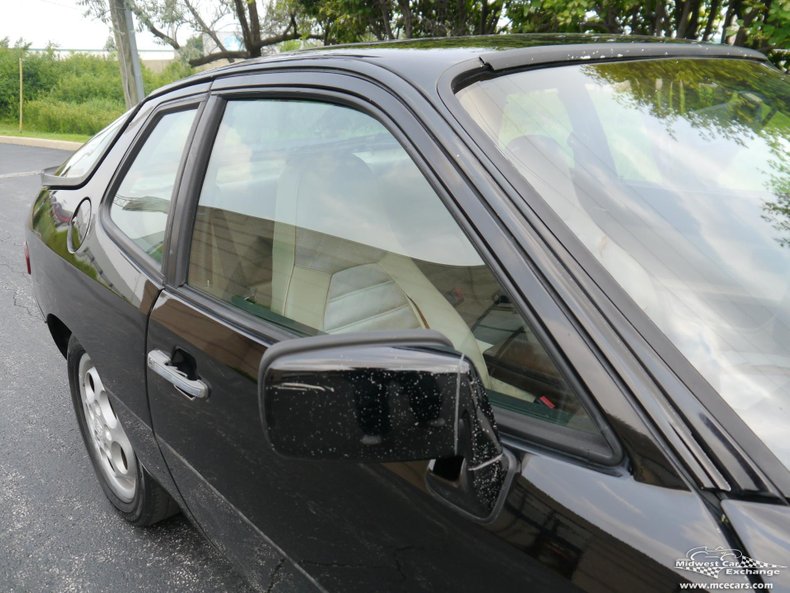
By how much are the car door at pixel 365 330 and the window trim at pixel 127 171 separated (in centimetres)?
7

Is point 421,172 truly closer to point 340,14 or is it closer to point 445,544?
point 445,544

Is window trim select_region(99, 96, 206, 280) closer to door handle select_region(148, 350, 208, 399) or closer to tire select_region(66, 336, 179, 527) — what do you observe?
door handle select_region(148, 350, 208, 399)

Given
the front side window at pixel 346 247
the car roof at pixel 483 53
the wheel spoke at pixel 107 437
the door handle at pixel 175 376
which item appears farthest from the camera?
the wheel spoke at pixel 107 437

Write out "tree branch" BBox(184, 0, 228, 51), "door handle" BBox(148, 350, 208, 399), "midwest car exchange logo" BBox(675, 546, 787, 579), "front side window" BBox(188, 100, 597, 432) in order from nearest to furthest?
"midwest car exchange logo" BBox(675, 546, 787, 579), "front side window" BBox(188, 100, 597, 432), "door handle" BBox(148, 350, 208, 399), "tree branch" BBox(184, 0, 228, 51)

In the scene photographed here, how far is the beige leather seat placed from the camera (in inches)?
57.7

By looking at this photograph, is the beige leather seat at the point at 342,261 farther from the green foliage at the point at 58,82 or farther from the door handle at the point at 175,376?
the green foliage at the point at 58,82

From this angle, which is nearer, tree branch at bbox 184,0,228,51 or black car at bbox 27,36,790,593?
black car at bbox 27,36,790,593

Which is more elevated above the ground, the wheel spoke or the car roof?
the car roof

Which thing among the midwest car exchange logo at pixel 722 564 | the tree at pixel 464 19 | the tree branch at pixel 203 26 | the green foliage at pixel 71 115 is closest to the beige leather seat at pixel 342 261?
the midwest car exchange logo at pixel 722 564

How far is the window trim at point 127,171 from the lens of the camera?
6.30 ft

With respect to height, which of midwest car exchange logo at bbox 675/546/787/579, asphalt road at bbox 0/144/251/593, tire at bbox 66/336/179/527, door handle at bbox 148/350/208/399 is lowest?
asphalt road at bbox 0/144/251/593

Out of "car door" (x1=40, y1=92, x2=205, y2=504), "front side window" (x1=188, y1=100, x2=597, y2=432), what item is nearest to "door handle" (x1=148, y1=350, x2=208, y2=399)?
"car door" (x1=40, y1=92, x2=205, y2=504)

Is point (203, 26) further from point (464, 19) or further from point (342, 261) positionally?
point (342, 261)

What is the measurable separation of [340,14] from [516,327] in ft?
31.6
